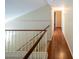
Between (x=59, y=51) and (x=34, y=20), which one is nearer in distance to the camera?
(x=59, y=51)

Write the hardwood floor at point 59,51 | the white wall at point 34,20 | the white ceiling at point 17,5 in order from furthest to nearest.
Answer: the white wall at point 34,20, the white ceiling at point 17,5, the hardwood floor at point 59,51

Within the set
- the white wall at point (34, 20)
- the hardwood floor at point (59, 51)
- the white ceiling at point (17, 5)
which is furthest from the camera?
the white wall at point (34, 20)

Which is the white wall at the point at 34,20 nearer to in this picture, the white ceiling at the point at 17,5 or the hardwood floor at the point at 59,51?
the white ceiling at the point at 17,5

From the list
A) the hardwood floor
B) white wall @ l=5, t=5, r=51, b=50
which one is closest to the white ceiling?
white wall @ l=5, t=5, r=51, b=50

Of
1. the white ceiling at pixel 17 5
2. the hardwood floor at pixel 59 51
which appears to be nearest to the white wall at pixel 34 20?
the white ceiling at pixel 17 5

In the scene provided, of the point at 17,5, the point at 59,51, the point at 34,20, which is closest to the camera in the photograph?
the point at 59,51

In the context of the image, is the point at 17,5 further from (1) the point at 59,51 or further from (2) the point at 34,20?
(2) the point at 34,20

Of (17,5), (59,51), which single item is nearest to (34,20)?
(17,5)

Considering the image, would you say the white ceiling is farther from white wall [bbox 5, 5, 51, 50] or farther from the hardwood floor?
the hardwood floor

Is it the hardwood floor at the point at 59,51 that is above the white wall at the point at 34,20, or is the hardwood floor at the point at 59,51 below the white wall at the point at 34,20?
below
